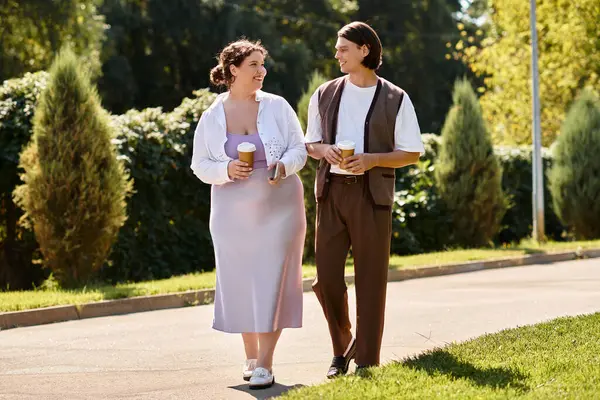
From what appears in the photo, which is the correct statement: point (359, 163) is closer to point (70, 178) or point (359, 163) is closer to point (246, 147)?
point (246, 147)

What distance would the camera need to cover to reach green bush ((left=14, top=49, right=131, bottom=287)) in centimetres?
1260

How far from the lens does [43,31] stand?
33.2 meters

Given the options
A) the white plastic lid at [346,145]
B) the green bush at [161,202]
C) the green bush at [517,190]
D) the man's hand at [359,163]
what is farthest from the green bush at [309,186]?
the white plastic lid at [346,145]

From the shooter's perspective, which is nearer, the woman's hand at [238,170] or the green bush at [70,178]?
the woman's hand at [238,170]

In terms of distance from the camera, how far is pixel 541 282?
41.9 ft

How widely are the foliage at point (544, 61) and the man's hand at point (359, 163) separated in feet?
70.6

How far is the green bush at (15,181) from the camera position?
13.8m

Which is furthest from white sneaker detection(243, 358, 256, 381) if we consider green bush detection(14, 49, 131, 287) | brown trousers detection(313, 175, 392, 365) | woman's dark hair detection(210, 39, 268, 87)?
green bush detection(14, 49, 131, 287)

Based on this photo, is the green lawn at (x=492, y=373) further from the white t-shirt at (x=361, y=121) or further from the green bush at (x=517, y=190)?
the green bush at (x=517, y=190)

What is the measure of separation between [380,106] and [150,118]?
9.31 meters

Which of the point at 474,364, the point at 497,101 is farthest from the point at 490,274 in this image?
the point at 497,101

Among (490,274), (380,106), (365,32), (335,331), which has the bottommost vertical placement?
(490,274)

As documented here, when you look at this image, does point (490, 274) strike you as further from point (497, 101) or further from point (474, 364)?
point (497, 101)

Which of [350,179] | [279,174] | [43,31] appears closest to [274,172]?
[279,174]
